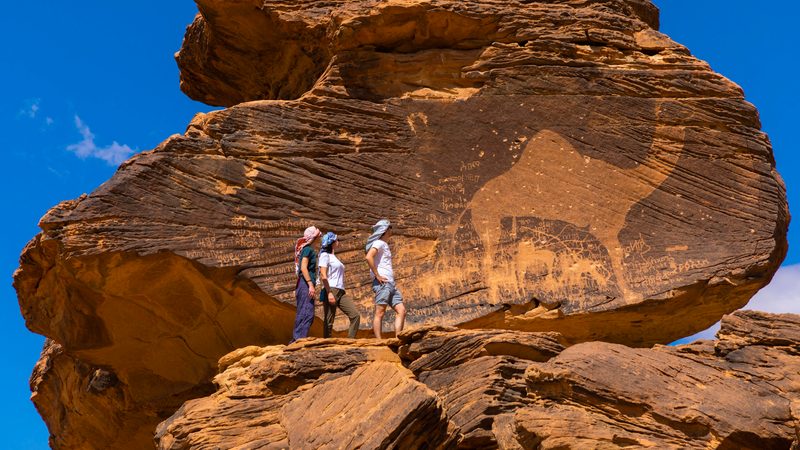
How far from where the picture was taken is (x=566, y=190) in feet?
65.9

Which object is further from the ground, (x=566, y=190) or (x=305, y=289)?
(x=566, y=190)

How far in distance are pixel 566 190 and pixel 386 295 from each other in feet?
15.3

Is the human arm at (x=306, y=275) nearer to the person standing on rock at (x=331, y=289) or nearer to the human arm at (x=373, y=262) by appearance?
the person standing on rock at (x=331, y=289)

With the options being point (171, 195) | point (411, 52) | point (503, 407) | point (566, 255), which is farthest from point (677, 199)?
point (171, 195)

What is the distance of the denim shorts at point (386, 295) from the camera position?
16734 mm

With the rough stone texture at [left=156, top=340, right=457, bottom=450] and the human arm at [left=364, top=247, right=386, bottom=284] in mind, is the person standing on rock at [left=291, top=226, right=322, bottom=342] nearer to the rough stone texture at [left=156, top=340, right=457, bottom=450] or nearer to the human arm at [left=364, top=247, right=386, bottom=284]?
the rough stone texture at [left=156, top=340, right=457, bottom=450]

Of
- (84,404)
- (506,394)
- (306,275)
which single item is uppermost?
(84,404)

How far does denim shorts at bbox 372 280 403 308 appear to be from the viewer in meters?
16.7

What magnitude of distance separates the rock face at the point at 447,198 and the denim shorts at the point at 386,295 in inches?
79.6

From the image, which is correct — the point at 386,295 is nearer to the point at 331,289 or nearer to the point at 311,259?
the point at 331,289

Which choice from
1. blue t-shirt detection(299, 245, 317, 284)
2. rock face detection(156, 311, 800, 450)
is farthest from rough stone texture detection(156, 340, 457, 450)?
blue t-shirt detection(299, 245, 317, 284)

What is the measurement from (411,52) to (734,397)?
29.1 feet

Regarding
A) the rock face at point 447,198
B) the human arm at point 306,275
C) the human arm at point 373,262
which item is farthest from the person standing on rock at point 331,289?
the rock face at point 447,198

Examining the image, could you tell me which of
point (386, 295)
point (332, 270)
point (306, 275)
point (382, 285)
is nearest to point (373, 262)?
point (382, 285)
